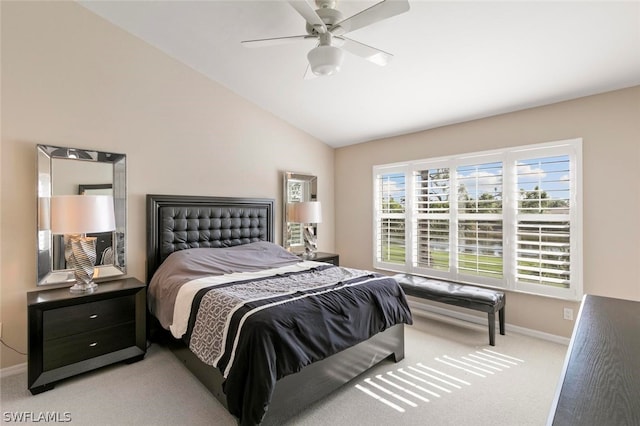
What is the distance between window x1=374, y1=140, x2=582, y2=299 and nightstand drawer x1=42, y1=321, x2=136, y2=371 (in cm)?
342

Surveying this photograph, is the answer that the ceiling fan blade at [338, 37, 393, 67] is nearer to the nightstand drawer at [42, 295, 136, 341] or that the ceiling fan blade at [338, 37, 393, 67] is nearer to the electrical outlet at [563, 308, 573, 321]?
the nightstand drawer at [42, 295, 136, 341]

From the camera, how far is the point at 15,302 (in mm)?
2555

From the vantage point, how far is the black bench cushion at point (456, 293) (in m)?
3.12

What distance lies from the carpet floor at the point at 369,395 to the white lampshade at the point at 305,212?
213 cm

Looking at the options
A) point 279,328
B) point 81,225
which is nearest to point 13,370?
point 81,225

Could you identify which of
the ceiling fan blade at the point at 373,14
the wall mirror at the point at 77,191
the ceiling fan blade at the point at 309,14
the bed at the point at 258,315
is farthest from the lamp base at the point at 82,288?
the ceiling fan blade at the point at 373,14

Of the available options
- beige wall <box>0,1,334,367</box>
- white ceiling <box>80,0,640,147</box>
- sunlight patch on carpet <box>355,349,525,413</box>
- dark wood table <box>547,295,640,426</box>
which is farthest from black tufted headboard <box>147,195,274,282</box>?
dark wood table <box>547,295,640,426</box>

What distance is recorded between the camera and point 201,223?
360cm

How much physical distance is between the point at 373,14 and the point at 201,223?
2822mm

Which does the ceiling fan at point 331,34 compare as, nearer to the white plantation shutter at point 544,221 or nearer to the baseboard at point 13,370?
the white plantation shutter at point 544,221

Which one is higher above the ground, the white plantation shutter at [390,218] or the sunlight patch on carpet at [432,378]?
the white plantation shutter at [390,218]

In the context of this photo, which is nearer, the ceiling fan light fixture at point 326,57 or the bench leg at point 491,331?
the ceiling fan light fixture at point 326,57

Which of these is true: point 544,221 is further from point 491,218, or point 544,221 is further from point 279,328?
point 279,328

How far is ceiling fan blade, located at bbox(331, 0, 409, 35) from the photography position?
173cm
